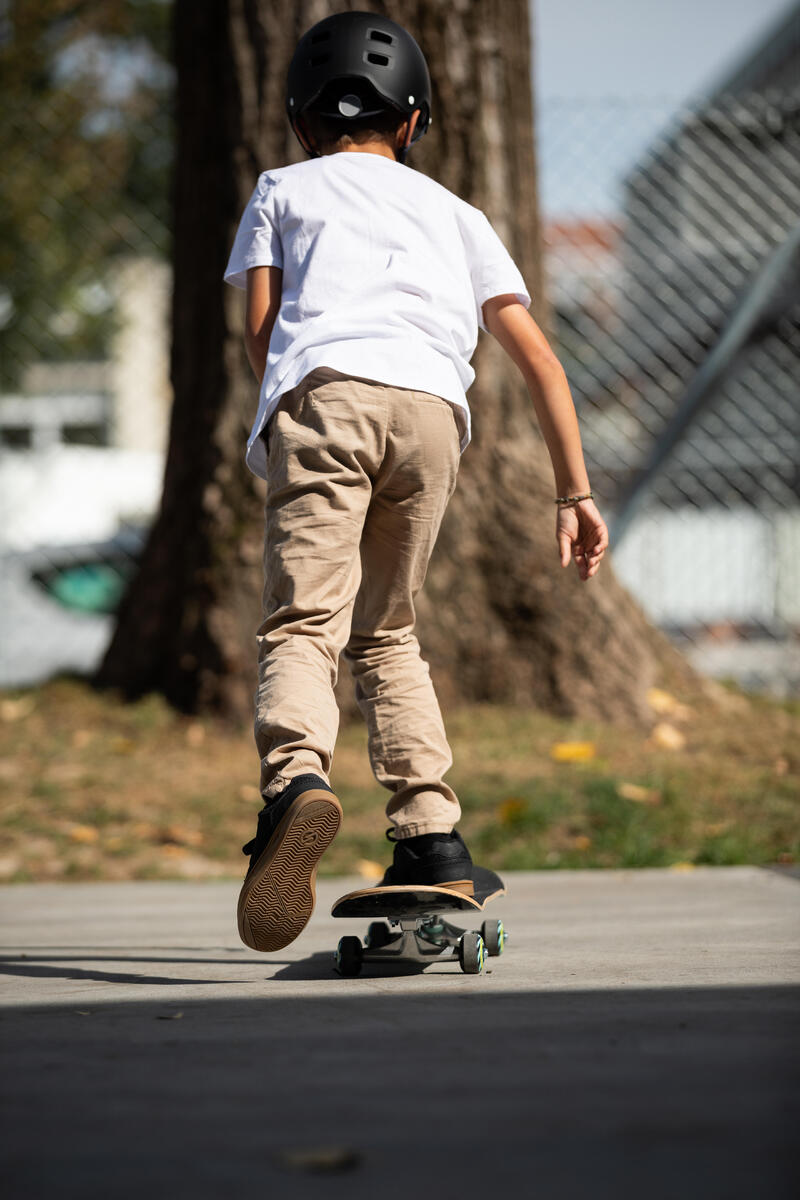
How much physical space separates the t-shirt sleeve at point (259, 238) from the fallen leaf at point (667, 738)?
262cm

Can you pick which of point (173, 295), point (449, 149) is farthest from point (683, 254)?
point (173, 295)

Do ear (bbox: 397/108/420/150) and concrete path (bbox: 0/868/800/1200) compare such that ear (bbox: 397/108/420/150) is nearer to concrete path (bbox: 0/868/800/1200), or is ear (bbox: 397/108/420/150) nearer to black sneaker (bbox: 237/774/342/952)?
black sneaker (bbox: 237/774/342/952)

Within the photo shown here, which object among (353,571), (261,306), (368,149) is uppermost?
(368,149)

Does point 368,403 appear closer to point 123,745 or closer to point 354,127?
point 354,127

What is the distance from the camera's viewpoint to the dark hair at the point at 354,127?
8.21ft

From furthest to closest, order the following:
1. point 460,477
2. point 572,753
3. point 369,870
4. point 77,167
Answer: point 77,167 < point 460,477 < point 572,753 < point 369,870

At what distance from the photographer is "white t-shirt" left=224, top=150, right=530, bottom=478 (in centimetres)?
229

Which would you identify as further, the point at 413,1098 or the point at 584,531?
the point at 584,531

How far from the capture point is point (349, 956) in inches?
86.4

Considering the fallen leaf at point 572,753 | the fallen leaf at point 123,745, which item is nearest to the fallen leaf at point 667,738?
the fallen leaf at point 572,753

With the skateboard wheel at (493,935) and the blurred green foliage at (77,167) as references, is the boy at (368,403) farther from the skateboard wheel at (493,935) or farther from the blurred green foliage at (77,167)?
the blurred green foliage at (77,167)

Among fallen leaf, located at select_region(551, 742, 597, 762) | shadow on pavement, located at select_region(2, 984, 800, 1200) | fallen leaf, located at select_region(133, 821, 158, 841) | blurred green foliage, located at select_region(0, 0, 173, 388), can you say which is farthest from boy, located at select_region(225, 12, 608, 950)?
blurred green foliage, located at select_region(0, 0, 173, 388)

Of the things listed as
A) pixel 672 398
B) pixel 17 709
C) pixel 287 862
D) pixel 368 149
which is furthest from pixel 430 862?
pixel 672 398

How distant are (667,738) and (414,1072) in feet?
10.5
